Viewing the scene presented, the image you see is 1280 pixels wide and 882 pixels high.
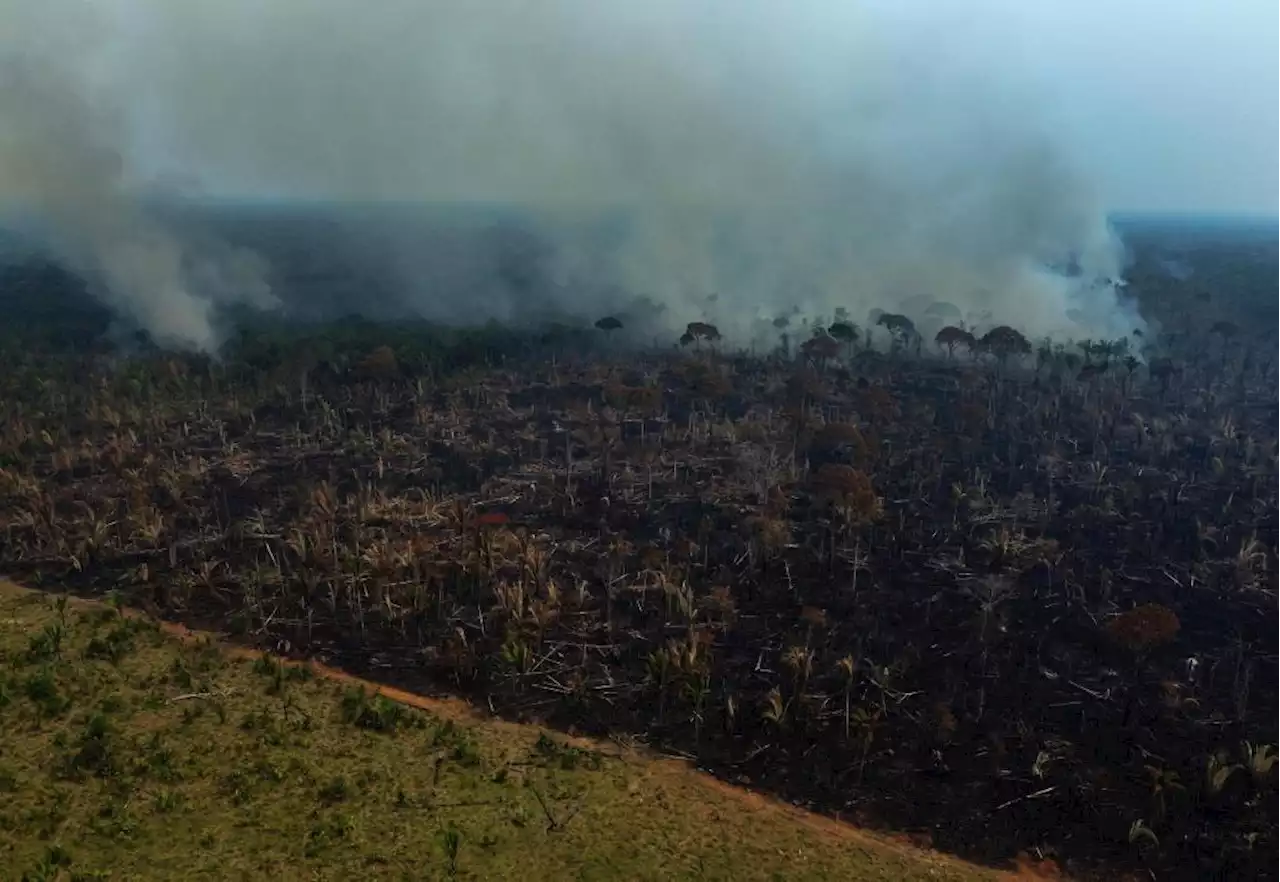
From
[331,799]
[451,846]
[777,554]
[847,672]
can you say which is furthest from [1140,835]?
[331,799]

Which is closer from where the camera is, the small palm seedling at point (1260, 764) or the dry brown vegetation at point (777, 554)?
the small palm seedling at point (1260, 764)

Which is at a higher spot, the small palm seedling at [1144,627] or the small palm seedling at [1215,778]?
the small palm seedling at [1144,627]

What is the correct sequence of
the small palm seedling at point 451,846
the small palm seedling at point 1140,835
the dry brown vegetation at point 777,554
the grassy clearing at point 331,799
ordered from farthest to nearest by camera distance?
the dry brown vegetation at point 777,554 → the small palm seedling at point 1140,835 → the grassy clearing at point 331,799 → the small palm seedling at point 451,846

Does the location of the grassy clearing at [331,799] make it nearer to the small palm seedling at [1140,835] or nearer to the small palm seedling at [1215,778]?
the small palm seedling at [1140,835]

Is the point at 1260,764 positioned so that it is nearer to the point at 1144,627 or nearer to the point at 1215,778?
the point at 1215,778

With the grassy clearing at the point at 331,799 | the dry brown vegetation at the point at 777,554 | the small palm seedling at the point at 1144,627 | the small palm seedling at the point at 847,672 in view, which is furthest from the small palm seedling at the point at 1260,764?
the small palm seedling at the point at 847,672

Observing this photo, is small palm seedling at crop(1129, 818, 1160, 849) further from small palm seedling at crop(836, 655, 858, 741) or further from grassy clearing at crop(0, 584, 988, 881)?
small palm seedling at crop(836, 655, 858, 741)

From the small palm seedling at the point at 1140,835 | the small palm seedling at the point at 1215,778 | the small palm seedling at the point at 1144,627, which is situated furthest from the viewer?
the small palm seedling at the point at 1144,627
